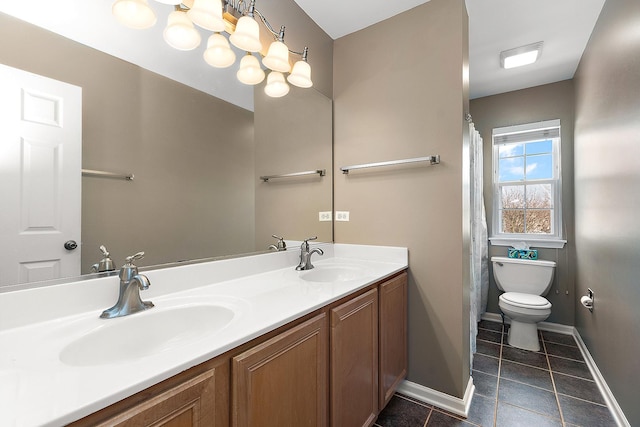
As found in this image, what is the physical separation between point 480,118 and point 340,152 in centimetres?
204

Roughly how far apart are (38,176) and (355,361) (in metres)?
1.37

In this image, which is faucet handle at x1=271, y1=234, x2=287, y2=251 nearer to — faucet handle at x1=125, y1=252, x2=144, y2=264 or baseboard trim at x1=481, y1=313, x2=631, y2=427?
faucet handle at x1=125, y1=252, x2=144, y2=264

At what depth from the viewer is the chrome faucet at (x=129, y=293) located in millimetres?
904

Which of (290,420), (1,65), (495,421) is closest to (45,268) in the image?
(1,65)

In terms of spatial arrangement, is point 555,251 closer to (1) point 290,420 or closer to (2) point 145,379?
(1) point 290,420

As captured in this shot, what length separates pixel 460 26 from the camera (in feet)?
5.49

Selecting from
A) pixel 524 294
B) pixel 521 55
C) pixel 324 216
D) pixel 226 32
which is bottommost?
pixel 524 294

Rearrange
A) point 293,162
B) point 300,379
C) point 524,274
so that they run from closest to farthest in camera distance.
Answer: point 300,379
point 293,162
point 524,274

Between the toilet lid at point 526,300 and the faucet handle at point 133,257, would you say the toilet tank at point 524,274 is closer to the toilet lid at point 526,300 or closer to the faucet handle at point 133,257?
the toilet lid at point 526,300

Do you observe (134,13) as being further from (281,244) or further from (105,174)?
(281,244)

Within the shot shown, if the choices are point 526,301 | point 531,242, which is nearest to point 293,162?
point 526,301

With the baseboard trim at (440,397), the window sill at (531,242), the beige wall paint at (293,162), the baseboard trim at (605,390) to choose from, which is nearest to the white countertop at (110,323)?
the beige wall paint at (293,162)

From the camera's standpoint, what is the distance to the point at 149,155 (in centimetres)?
112

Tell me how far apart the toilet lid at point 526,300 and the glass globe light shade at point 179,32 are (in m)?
2.98
